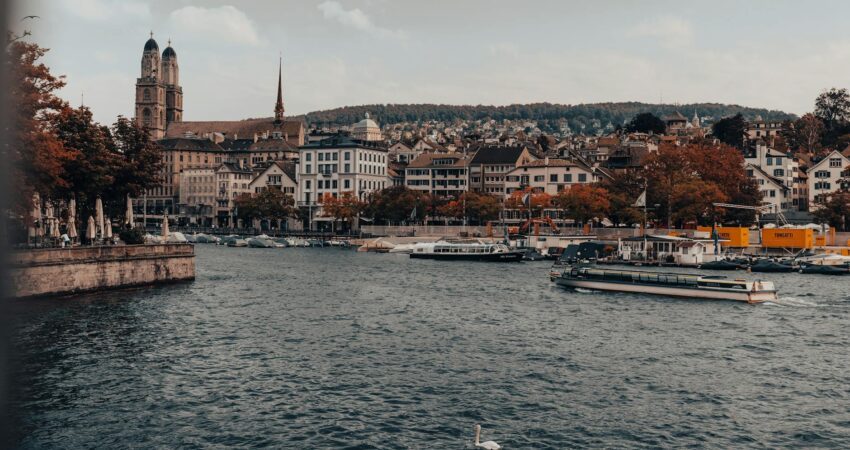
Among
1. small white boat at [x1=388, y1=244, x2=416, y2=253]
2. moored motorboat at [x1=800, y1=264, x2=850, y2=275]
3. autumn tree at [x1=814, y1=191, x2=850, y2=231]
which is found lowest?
moored motorboat at [x1=800, y1=264, x2=850, y2=275]

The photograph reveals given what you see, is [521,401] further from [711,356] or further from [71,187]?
[71,187]

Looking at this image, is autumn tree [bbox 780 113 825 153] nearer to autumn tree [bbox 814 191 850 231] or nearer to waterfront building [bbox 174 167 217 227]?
autumn tree [bbox 814 191 850 231]

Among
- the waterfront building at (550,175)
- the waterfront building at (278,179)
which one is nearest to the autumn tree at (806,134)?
the waterfront building at (550,175)

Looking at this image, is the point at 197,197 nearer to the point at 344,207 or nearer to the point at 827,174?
the point at 344,207

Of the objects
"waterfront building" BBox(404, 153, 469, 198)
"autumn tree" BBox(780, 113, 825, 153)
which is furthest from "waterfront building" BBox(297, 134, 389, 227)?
"autumn tree" BBox(780, 113, 825, 153)

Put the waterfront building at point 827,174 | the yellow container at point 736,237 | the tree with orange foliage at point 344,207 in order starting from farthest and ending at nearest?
1. the tree with orange foliage at point 344,207
2. the waterfront building at point 827,174
3. the yellow container at point 736,237

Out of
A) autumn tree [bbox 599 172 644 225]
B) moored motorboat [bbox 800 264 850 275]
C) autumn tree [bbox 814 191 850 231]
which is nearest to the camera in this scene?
moored motorboat [bbox 800 264 850 275]

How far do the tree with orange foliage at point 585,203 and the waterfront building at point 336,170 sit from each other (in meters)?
49.4

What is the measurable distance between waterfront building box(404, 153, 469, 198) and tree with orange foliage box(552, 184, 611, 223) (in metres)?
35.8

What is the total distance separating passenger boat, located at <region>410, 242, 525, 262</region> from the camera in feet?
314

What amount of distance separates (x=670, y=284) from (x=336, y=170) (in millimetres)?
107905

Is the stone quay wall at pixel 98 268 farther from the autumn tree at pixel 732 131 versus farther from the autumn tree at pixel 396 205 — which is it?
the autumn tree at pixel 732 131

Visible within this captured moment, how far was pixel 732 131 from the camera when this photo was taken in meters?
187

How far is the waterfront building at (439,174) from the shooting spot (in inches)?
6048
